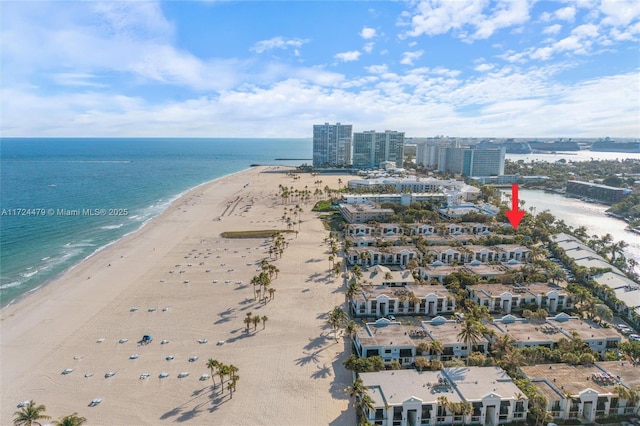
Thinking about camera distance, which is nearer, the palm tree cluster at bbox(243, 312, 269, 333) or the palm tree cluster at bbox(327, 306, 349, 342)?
the palm tree cluster at bbox(327, 306, 349, 342)

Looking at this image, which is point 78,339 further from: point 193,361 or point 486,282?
point 486,282

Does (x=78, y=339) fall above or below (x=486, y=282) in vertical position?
below

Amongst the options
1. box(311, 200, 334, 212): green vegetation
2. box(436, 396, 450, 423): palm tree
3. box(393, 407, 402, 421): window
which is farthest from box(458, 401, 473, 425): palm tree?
box(311, 200, 334, 212): green vegetation

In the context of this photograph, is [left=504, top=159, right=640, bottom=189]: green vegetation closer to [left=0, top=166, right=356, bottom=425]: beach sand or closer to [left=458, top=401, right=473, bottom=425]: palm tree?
[left=0, top=166, right=356, bottom=425]: beach sand

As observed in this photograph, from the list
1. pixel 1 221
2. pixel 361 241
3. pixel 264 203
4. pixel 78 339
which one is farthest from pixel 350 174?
pixel 78 339

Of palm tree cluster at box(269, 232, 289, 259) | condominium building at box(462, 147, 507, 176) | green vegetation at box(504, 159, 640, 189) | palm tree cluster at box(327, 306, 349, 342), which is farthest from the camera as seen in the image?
condominium building at box(462, 147, 507, 176)

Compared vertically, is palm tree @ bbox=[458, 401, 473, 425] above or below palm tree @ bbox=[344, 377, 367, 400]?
below

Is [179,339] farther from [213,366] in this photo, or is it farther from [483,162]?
[483,162]
